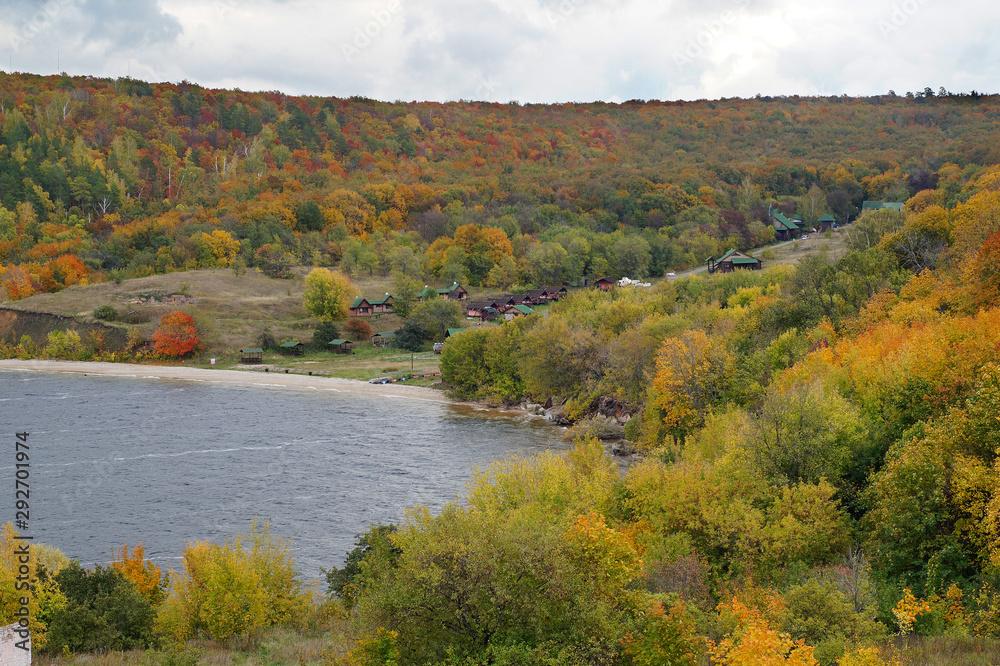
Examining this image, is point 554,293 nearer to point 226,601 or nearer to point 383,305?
point 383,305

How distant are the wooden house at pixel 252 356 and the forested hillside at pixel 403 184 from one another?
112 ft

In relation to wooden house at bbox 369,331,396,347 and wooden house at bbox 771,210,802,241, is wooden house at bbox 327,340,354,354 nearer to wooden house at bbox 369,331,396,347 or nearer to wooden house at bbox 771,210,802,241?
wooden house at bbox 369,331,396,347

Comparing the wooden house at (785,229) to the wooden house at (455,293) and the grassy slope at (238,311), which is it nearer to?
the wooden house at (455,293)

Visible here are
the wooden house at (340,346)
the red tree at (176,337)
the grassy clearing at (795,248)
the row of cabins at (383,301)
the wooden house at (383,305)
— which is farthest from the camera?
the wooden house at (383,305)

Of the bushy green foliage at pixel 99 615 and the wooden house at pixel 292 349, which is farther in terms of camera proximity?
the wooden house at pixel 292 349

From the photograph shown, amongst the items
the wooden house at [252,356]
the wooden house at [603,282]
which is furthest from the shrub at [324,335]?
the wooden house at [603,282]

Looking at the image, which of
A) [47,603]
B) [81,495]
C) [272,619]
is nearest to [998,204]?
[272,619]

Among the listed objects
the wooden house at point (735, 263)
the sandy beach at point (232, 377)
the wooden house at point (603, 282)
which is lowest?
the sandy beach at point (232, 377)

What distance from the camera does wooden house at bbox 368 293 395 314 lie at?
341ft

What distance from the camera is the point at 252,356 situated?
294 ft

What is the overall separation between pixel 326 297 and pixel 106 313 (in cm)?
2736

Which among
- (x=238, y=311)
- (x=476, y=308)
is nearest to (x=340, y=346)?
(x=238, y=311)

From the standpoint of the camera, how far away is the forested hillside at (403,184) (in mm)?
122062

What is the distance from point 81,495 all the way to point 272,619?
78.7ft
